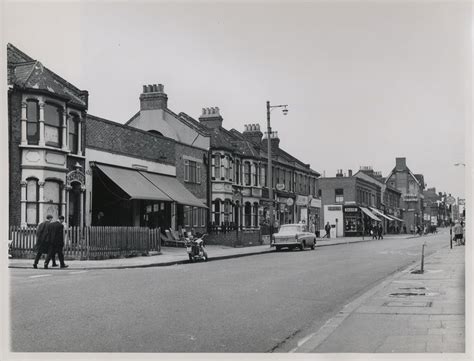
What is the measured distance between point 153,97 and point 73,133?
1402 cm

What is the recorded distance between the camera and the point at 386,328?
29.8 ft

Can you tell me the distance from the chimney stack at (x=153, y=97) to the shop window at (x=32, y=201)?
1715 centimetres

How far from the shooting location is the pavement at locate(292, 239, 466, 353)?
25.7ft

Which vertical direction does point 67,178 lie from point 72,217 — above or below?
above

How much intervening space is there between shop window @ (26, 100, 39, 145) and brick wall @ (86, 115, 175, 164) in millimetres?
3821

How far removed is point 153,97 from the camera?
41.1m

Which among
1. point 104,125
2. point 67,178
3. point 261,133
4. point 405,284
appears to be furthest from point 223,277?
point 261,133

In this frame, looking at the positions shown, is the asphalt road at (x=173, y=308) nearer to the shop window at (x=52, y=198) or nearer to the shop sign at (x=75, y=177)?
the shop window at (x=52, y=198)

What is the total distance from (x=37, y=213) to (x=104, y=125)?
6941mm

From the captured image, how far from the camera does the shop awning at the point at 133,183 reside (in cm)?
2882

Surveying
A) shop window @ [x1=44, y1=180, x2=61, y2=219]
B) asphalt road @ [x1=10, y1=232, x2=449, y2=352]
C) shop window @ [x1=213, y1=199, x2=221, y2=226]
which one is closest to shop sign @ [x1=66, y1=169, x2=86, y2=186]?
shop window @ [x1=44, y1=180, x2=61, y2=219]

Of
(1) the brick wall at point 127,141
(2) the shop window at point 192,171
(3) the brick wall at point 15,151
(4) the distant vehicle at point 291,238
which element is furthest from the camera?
(2) the shop window at point 192,171

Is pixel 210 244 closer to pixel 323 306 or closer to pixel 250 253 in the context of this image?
pixel 250 253

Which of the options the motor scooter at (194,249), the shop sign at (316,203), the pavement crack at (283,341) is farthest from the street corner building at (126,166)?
the pavement crack at (283,341)
